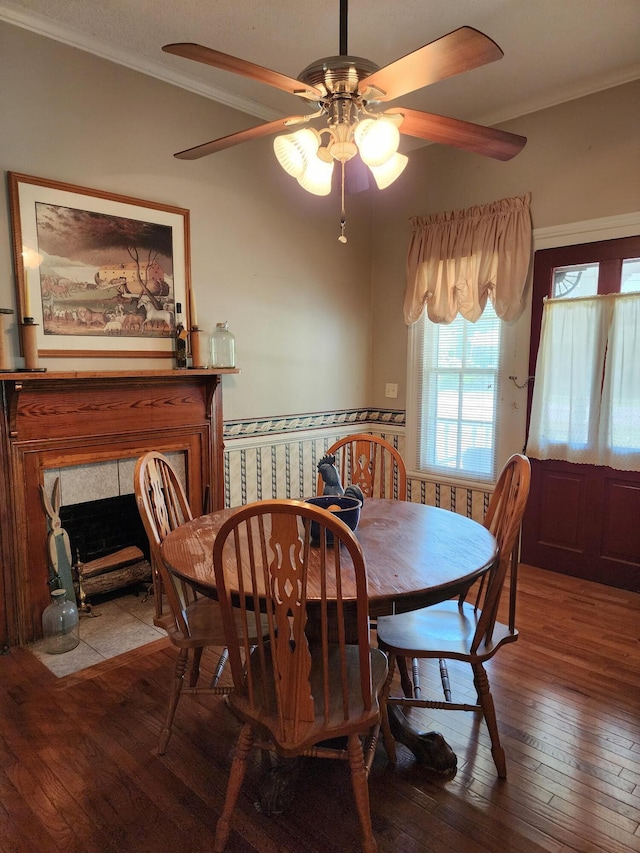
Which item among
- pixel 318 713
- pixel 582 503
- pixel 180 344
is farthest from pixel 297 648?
pixel 582 503

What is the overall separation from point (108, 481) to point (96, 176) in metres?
1.54

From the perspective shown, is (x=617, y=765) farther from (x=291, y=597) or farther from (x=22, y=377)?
(x=22, y=377)

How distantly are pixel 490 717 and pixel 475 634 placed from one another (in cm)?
31

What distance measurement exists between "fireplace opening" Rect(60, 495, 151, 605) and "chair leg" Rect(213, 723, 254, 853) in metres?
1.67

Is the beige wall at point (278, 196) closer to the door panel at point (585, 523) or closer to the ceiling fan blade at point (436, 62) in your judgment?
the door panel at point (585, 523)

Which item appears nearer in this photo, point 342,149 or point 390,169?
point 342,149

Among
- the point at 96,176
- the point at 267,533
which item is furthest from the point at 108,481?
the point at 96,176

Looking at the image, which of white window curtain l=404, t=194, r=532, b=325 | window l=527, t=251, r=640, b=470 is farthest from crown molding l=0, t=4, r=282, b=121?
window l=527, t=251, r=640, b=470

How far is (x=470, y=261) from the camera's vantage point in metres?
3.53

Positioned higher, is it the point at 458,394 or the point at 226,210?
the point at 226,210

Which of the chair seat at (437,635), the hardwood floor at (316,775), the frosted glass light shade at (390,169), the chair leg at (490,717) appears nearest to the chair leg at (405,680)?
the hardwood floor at (316,775)

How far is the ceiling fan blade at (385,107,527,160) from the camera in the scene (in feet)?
5.63

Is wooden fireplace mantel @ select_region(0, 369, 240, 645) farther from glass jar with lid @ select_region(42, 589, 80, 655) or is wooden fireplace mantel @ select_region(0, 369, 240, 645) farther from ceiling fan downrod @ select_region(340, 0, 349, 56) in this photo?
ceiling fan downrod @ select_region(340, 0, 349, 56)

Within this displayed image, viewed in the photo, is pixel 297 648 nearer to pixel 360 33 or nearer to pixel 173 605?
pixel 173 605
